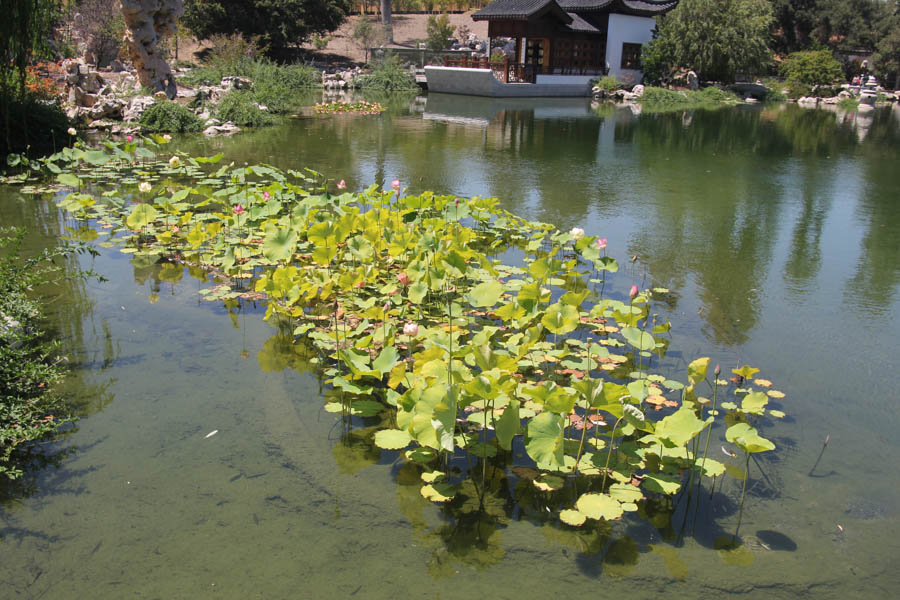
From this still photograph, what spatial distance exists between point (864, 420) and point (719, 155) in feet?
30.2

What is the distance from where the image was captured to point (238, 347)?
380cm

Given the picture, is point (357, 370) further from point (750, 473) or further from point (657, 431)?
point (750, 473)

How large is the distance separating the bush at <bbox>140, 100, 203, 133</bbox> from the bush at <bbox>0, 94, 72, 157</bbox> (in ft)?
6.96

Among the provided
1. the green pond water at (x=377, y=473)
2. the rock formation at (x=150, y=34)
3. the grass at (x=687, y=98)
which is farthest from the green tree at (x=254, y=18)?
the green pond water at (x=377, y=473)

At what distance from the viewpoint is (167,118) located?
1153 centimetres

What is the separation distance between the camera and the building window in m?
27.9

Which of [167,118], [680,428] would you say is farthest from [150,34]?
[680,428]

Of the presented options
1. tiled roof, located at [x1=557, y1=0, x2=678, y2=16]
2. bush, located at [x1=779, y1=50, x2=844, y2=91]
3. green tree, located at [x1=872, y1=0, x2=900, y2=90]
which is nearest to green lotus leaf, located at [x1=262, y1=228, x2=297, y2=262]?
tiled roof, located at [x1=557, y1=0, x2=678, y2=16]

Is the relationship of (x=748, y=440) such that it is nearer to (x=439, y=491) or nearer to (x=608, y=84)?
(x=439, y=491)

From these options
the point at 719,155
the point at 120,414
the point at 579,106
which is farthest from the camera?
the point at 579,106

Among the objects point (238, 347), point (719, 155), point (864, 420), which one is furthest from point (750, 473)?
point (719, 155)

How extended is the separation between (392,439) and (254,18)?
27.2 meters

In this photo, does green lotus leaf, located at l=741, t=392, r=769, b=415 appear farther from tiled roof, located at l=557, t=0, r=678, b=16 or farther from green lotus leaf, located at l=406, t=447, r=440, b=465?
tiled roof, located at l=557, t=0, r=678, b=16

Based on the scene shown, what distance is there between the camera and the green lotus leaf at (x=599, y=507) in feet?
7.66
